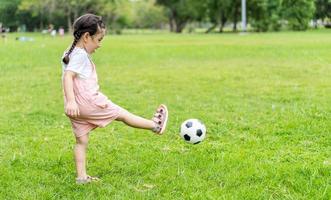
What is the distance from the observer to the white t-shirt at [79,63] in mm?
4035

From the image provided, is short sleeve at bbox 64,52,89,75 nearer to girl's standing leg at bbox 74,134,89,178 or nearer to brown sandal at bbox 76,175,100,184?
girl's standing leg at bbox 74,134,89,178

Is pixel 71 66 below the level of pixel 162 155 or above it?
above

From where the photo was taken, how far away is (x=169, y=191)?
4.05 metres

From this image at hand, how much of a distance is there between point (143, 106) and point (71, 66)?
4109mm

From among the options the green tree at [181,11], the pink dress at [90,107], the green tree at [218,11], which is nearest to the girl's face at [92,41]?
the pink dress at [90,107]

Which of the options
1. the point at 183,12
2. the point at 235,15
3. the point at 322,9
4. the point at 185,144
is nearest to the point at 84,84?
the point at 185,144

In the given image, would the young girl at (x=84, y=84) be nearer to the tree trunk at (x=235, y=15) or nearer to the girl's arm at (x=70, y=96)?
the girl's arm at (x=70, y=96)

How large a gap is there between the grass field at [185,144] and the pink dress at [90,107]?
0.51 meters

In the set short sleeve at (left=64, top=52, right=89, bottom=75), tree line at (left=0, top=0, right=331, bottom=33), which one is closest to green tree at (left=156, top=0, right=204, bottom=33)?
tree line at (left=0, top=0, right=331, bottom=33)

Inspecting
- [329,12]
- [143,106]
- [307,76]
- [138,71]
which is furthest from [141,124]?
[329,12]

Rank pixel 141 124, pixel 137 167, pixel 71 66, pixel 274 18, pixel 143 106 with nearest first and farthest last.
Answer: pixel 71 66
pixel 141 124
pixel 137 167
pixel 143 106
pixel 274 18

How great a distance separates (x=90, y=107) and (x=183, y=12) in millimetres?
59907

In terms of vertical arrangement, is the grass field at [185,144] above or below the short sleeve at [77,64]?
below

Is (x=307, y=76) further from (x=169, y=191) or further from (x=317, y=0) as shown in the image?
(x=317, y=0)
